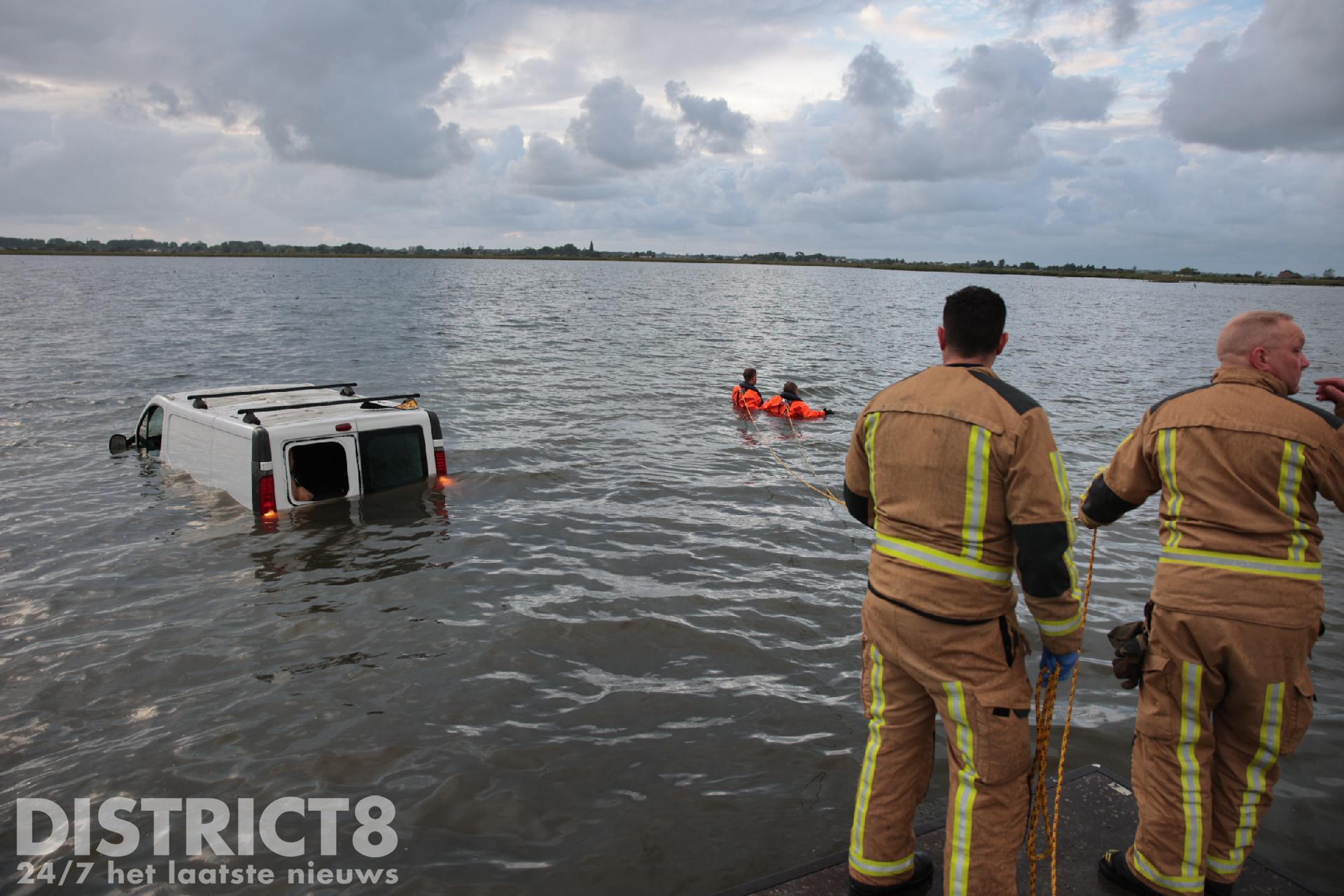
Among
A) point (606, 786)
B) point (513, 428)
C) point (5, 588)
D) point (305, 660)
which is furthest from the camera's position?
point (513, 428)

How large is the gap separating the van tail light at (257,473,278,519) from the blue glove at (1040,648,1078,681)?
8.91m

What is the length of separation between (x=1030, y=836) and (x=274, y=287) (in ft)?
328

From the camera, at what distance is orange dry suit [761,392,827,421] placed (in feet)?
58.7

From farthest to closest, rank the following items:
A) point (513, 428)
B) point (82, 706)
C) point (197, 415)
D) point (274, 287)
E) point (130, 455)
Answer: point (274, 287) < point (513, 428) < point (130, 455) < point (197, 415) < point (82, 706)

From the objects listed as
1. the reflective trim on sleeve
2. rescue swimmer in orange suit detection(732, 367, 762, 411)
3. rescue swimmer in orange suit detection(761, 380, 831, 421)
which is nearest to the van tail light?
the reflective trim on sleeve

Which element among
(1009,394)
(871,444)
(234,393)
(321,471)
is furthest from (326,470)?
(1009,394)

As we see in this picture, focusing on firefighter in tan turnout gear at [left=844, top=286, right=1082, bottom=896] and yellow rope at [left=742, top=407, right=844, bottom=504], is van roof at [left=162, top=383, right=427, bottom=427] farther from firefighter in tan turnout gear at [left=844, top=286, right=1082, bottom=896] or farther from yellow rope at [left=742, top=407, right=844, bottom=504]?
firefighter in tan turnout gear at [left=844, top=286, right=1082, bottom=896]

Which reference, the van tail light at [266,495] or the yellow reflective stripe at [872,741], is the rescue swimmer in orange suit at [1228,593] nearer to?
the yellow reflective stripe at [872,741]

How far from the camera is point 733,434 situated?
17.1 metres

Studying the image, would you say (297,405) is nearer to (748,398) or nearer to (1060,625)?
(1060,625)

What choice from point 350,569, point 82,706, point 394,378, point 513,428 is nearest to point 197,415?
point 350,569

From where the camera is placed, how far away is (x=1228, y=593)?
133 inches

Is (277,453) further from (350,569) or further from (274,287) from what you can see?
(274,287)

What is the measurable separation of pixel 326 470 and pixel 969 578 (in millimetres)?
9615
